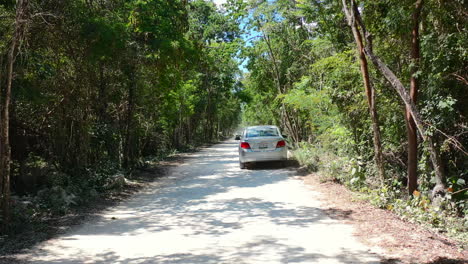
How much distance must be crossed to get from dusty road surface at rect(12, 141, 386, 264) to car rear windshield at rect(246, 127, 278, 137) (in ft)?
17.6

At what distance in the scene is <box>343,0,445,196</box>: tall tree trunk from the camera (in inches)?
278

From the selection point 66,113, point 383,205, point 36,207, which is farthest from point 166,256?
point 66,113

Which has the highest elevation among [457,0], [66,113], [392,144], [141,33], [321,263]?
[141,33]

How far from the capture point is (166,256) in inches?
202

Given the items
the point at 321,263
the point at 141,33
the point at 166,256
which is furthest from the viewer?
the point at 141,33

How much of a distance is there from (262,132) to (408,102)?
879 centimetres

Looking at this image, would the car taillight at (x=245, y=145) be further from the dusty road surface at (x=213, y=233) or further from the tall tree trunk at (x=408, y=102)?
the tall tree trunk at (x=408, y=102)

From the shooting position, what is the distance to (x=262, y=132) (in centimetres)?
1558

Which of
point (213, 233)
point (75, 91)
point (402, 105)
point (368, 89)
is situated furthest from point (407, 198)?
point (75, 91)

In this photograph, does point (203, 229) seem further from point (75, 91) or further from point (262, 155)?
point (262, 155)

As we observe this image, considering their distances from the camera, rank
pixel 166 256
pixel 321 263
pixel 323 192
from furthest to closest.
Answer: pixel 323 192 → pixel 166 256 → pixel 321 263

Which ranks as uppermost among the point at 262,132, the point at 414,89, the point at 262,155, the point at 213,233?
the point at 414,89

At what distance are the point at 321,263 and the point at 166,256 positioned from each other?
2027 mm

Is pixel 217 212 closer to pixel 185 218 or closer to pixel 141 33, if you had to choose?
pixel 185 218
